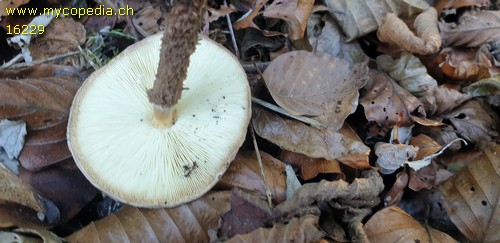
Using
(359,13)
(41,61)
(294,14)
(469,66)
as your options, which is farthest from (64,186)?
(469,66)

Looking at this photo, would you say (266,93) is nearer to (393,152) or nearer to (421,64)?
(393,152)

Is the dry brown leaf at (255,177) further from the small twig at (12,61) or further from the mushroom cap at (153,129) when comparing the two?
the small twig at (12,61)

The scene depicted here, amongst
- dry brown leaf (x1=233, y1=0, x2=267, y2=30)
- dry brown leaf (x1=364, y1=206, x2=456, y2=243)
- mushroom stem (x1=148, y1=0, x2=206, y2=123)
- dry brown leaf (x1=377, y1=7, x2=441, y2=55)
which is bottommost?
dry brown leaf (x1=364, y1=206, x2=456, y2=243)

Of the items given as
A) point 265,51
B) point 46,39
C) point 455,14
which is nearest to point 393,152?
point 265,51

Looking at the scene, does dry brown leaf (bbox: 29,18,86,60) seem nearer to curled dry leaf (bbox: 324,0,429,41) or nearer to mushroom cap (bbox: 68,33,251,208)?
mushroom cap (bbox: 68,33,251,208)

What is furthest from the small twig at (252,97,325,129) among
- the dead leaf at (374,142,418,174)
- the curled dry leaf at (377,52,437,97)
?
the curled dry leaf at (377,52,437,97)
